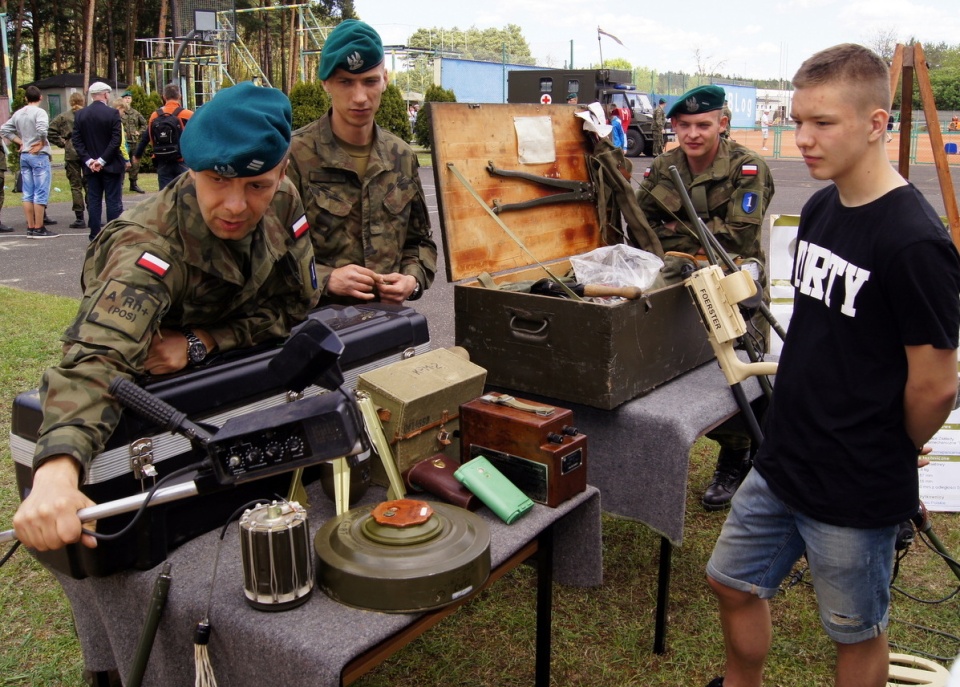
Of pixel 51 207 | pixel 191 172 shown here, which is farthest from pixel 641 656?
pixel 51 207

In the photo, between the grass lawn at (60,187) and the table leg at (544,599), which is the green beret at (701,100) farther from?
the grass lawn at (60,187)

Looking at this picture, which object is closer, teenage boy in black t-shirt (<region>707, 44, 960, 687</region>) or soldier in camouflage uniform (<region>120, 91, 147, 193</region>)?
teenage boy in black t-shirt (<region>707, 44, 960, 687</region>)

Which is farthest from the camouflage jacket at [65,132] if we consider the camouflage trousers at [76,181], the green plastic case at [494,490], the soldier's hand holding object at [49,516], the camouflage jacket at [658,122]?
the camouflage jacket at [658,122]

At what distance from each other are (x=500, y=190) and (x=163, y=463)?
185 centimetres

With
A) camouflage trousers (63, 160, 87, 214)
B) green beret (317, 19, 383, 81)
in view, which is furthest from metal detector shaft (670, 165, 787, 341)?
camouflage trousers (63, 160, 87, 214)

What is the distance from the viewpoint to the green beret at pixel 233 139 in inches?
64.7

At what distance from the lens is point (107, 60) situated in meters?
45.2

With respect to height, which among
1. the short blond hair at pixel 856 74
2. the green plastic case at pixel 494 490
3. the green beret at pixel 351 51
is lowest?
the green plastic case at pixel 494 490

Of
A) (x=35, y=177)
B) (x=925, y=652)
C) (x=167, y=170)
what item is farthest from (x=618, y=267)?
(x=167, y=170)

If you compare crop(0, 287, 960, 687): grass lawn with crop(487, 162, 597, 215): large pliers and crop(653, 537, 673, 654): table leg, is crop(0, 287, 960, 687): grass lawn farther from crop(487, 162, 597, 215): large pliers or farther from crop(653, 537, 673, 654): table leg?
crop(487, 162, 597, 215): large pliers

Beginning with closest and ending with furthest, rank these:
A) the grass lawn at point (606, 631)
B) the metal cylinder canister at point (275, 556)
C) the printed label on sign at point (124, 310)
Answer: the metal cylinder canister at point (275, 556) < the printed label on sign at point (124, 310) < the grass lawn at point (606, 631)

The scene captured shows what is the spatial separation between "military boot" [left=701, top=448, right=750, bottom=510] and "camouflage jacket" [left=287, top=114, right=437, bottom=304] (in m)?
1.61

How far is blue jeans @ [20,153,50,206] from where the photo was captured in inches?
393

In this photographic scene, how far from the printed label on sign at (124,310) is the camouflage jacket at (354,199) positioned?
124cm
